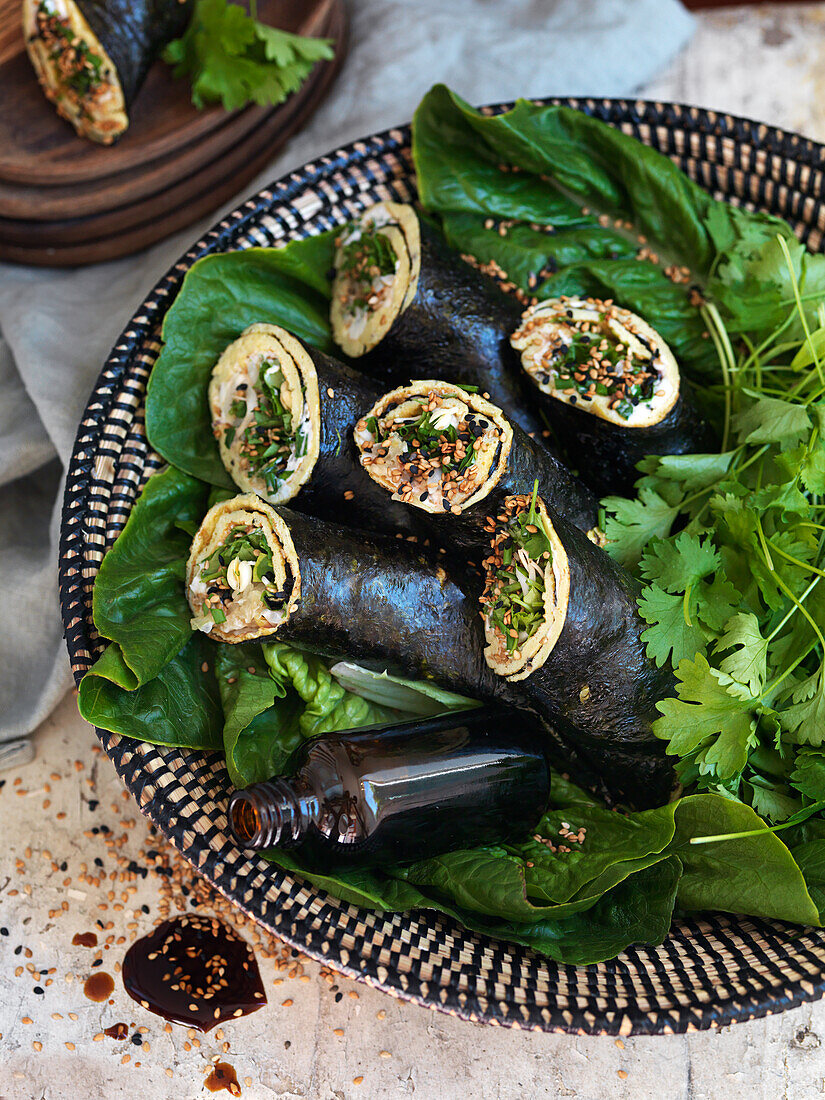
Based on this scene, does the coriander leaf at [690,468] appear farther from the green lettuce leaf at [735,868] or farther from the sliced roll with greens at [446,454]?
the green lettuce leaf at [735,868]

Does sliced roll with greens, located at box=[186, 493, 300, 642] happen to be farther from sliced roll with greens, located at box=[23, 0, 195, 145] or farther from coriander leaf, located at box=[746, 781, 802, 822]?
sliced roll with greens, located at box=[23, 0, 195, 145]

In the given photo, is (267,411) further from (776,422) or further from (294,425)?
(776,422)

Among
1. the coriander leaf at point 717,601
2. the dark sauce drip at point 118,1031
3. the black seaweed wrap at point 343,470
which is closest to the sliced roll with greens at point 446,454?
the black seaweed wrap at point 343,470

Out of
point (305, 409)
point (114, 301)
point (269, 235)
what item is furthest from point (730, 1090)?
point (114, 301)

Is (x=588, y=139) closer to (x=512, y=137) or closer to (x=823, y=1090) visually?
(x=512, y=137)

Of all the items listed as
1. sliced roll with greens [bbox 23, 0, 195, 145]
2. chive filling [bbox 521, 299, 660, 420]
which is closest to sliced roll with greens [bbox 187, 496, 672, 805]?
chive filling [bbox 521, 299, 660, 420]

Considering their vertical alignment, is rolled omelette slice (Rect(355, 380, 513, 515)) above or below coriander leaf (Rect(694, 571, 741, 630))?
above
